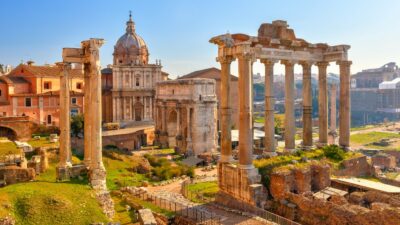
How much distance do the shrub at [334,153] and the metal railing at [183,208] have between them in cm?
872

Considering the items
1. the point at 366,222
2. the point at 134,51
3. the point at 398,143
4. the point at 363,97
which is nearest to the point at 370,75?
the point at 363,97

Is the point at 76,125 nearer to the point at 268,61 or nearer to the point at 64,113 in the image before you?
the point at 64,113

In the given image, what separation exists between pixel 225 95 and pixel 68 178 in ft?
28.0

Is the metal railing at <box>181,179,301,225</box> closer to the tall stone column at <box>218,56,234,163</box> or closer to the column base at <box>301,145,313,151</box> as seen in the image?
the tall stone column at <box>218,56,234,163</box>

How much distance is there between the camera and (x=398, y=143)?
7081cm

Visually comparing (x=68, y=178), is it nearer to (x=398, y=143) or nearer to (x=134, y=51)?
(x=134, y=51)

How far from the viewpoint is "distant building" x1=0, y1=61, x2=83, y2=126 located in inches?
1743

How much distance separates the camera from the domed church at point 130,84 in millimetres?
56156

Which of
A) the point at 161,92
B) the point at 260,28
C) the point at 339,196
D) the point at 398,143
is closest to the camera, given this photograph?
the point at 339,196

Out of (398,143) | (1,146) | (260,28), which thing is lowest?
(398,143)

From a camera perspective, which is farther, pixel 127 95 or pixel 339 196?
pixel 127 95

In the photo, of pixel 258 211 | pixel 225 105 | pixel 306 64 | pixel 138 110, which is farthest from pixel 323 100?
pixel 138 110

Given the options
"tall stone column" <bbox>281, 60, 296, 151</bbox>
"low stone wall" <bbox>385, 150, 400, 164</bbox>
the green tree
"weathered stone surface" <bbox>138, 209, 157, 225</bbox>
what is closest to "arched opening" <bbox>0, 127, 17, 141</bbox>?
the green tree

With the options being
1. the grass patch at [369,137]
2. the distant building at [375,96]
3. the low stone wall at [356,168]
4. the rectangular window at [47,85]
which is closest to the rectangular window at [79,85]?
the rectangular window at [47,85]
